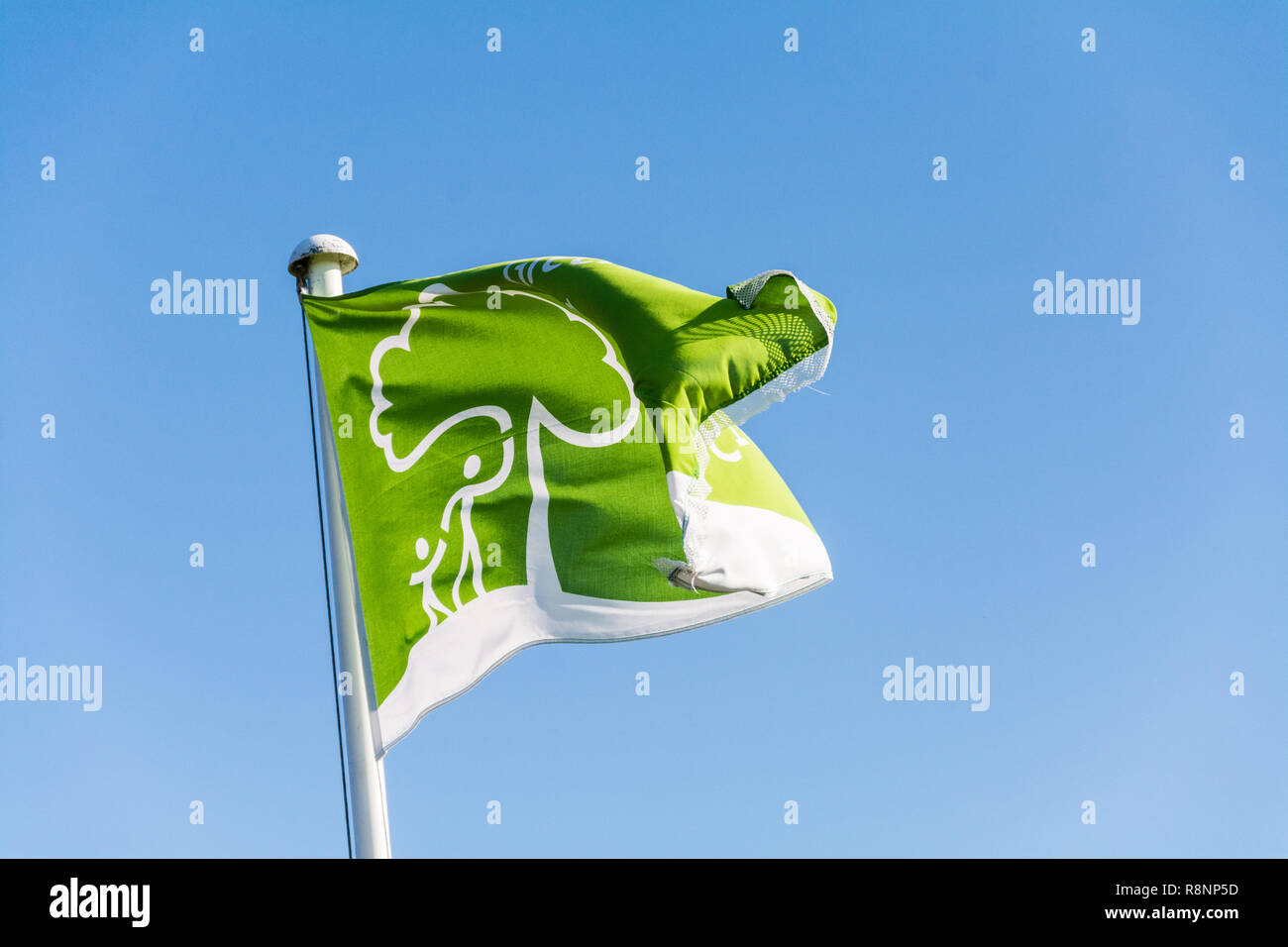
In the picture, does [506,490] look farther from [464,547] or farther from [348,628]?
[348,628]

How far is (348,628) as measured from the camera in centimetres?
1152

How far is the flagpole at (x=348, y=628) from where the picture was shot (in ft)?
36.1

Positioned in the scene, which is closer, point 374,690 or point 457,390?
point 374,690

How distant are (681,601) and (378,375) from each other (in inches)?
118

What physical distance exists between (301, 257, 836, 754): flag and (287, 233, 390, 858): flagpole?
212 millimetres

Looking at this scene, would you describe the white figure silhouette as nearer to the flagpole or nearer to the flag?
the flag

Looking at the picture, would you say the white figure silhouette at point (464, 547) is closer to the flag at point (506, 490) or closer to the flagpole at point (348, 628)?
the flag at point (506, 490)

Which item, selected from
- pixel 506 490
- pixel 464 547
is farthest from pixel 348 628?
pixel 506 490

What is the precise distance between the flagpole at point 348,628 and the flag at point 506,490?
21 cm

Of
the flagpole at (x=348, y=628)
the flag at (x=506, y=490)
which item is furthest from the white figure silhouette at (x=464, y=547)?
the flagpole at (x=348, y=628)

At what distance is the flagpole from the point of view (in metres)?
11.0
